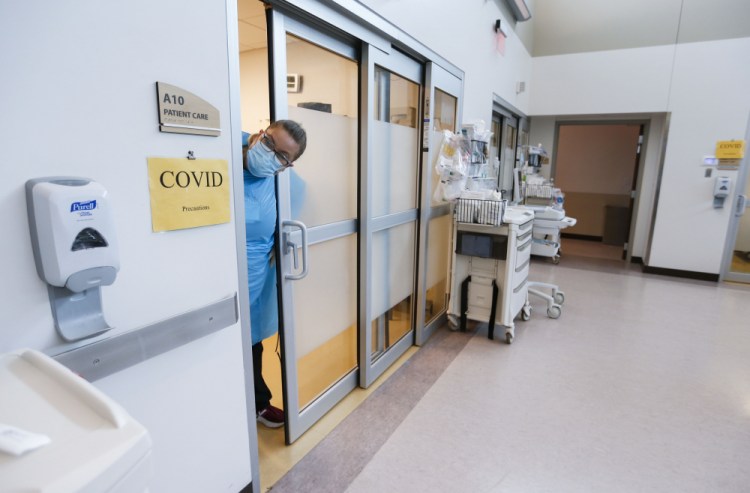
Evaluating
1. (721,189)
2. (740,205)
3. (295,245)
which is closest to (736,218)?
(740,205)

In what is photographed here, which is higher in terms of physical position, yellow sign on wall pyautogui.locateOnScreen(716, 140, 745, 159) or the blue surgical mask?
yellow sign on wall pyautogui.locateOnScreen(716, 140, 745, 159)

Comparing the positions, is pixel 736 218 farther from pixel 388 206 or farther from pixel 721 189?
pixel 388 206

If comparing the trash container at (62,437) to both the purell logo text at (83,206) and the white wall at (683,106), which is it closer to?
the purell logo text at (83,206)

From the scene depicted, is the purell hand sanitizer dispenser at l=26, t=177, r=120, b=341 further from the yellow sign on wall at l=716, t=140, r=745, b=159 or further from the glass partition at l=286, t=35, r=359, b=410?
the yellow sign on wall at l=716, t=140, r=745, b=159

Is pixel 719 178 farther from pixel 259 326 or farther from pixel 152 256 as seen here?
pixel 152 256

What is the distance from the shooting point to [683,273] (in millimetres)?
5254

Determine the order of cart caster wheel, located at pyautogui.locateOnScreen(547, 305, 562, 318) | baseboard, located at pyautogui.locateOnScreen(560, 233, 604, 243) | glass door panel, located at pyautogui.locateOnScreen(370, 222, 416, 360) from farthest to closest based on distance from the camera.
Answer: baseboard, located at pyautogui.locateOnScreen(560, 233, 604, 243) → cart caster wheel, located at pyautogui.locateOnScreen(547, 305, 562, 318) → glass door panel, located at pyautogui.locateOnScreen(370, 222, 416, 360)

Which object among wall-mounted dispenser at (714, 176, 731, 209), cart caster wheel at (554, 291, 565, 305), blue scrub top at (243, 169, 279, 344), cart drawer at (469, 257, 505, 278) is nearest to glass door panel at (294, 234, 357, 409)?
blue scrub top at (243, 169, 279, 344)

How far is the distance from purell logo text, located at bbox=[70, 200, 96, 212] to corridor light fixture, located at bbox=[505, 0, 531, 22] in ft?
15.3

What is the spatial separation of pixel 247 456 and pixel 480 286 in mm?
2274

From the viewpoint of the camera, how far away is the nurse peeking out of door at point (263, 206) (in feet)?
5.15

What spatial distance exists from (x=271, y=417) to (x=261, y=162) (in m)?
1.43

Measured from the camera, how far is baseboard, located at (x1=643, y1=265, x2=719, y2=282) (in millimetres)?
5109

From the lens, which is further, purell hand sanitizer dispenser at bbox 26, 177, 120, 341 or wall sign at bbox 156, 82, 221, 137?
wall sign at bbox 156, 82, 221, 137
